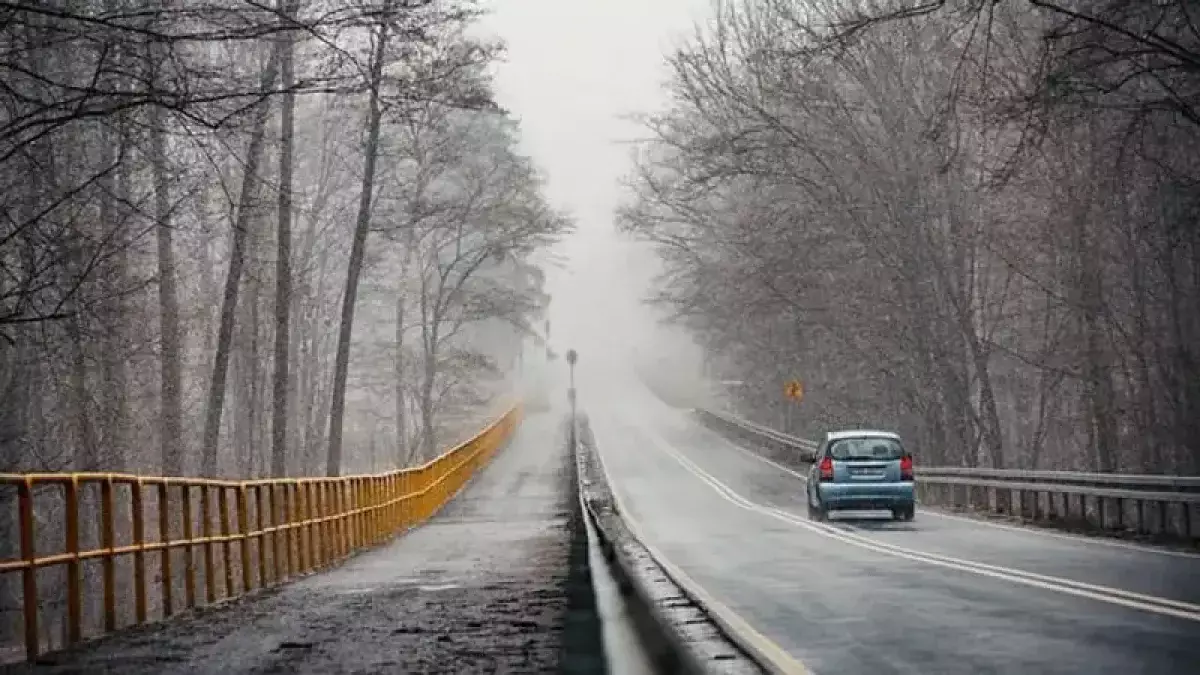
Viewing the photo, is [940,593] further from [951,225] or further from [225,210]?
[951,225]

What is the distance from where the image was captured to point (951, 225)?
1674 inches

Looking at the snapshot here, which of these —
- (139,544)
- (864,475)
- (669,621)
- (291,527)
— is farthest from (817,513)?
(669,621)

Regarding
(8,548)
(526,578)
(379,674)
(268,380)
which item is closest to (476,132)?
(268,380)

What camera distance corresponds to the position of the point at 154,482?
50.9 feet

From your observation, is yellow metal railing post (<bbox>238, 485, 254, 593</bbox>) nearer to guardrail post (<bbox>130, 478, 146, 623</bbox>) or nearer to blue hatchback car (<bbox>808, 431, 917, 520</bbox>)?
guardrail post (<bbox>130, 478, 146, 623</bbox>)

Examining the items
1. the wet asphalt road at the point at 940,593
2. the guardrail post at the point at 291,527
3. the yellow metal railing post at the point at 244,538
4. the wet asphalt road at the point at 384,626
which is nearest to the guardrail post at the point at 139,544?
the wet asphalt road at the point at 384,626

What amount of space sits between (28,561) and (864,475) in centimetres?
2423

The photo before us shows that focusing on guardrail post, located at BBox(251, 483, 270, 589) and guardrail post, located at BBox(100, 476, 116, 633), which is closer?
guardrail post, located at BBox(100, 476, 116, 633)

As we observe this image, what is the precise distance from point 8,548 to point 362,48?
37.9 feet

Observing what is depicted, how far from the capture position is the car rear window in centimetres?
3484

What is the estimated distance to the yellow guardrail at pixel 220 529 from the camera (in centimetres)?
1315

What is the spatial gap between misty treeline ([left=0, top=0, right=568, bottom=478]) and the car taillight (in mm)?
9922

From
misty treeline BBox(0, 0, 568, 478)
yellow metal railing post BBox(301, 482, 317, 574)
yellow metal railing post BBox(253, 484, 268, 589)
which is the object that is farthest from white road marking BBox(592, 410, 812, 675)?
yellow metal railing post BBox(301, 482, 317, 574)

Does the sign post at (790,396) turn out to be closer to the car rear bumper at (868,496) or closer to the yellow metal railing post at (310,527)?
the car rear bumper at (868,496)
